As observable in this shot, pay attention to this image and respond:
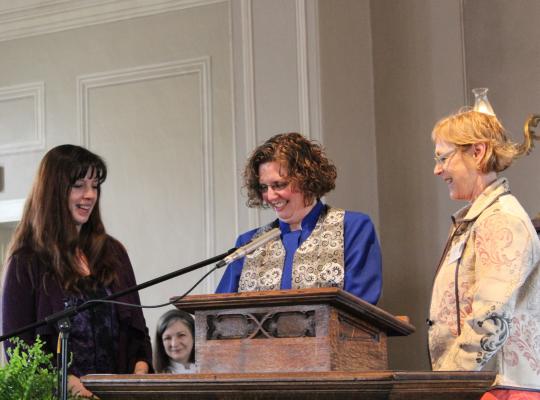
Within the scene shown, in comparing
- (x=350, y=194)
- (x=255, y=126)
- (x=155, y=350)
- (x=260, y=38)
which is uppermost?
(x=260, y=38)

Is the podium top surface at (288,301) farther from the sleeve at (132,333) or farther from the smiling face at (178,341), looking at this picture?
the smiling face at (178,341)

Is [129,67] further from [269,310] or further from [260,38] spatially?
[269,310]


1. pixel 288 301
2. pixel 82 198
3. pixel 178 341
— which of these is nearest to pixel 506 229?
pixel 288 301

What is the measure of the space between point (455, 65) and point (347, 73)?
604 mm

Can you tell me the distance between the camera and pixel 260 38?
5.50m

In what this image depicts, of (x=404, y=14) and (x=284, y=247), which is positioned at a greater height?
(x=404, y=14)

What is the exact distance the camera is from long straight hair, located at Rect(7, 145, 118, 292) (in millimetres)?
3242

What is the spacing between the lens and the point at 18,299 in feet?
10.5

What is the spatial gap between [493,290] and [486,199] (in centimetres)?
32

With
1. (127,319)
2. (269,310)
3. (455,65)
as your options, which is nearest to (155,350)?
(127,319)

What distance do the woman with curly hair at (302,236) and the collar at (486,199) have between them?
1.15ft

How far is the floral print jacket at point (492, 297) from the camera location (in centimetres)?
224

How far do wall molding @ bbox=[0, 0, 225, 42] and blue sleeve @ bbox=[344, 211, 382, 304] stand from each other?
346 cm

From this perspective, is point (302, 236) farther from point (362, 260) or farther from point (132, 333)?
point (132, 333)
